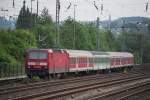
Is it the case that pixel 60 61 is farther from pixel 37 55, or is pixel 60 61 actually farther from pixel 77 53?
pixel 77 53

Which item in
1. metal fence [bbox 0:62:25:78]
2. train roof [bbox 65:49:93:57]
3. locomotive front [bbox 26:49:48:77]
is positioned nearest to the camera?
metal fence [bbox 0:62:25:78]

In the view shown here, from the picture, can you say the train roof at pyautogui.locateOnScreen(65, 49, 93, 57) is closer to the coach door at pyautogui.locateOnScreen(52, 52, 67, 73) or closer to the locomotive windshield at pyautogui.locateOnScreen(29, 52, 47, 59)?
the coach door at pyautogui.locateOnScreen(52, 52, 67, 73)

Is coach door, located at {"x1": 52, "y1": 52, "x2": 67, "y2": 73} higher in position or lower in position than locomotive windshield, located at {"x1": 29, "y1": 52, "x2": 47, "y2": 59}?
lower

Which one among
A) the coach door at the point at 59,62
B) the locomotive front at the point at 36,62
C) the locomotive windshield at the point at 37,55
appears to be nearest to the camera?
the locomotive front at the point at 36,62

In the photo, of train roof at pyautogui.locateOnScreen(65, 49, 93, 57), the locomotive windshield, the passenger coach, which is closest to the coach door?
the passenger coach

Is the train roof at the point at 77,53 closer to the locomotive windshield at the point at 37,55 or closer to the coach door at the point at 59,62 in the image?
the coach door at the point at 59,62

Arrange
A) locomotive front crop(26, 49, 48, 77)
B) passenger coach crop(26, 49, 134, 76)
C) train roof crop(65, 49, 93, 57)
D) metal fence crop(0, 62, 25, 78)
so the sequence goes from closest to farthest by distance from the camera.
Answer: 1. metal fence crop(0, 62, 25, 78)
2. locomotive front crop(26, 49, 48, 77)
3. passenger coach crop(26, 49, 134, 76)
4. train roof crop(65, 49, 93, 57)

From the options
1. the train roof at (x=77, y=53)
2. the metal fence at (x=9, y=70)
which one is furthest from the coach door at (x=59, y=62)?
the metal fence at (x=9, y=70)

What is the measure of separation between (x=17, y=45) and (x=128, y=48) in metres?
58.3

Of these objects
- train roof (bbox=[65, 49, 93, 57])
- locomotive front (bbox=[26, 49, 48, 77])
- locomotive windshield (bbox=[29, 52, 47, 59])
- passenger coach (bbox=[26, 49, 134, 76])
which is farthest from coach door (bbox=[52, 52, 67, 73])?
train roof (bbox=[65, 49, 93, 57])

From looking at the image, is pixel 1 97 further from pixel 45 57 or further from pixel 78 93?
pixel 45 57

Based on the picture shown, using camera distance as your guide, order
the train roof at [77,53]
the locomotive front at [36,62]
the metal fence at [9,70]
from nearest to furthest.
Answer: the metal fence at [9,70] → the locomotive front at [36,62] → the train roof at [77,53]

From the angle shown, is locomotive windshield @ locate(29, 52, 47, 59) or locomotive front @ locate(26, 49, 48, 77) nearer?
locomotive front @ locate(26, 49, 48, 77)

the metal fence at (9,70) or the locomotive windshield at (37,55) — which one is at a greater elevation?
the locomotive windshield at (37,55)
